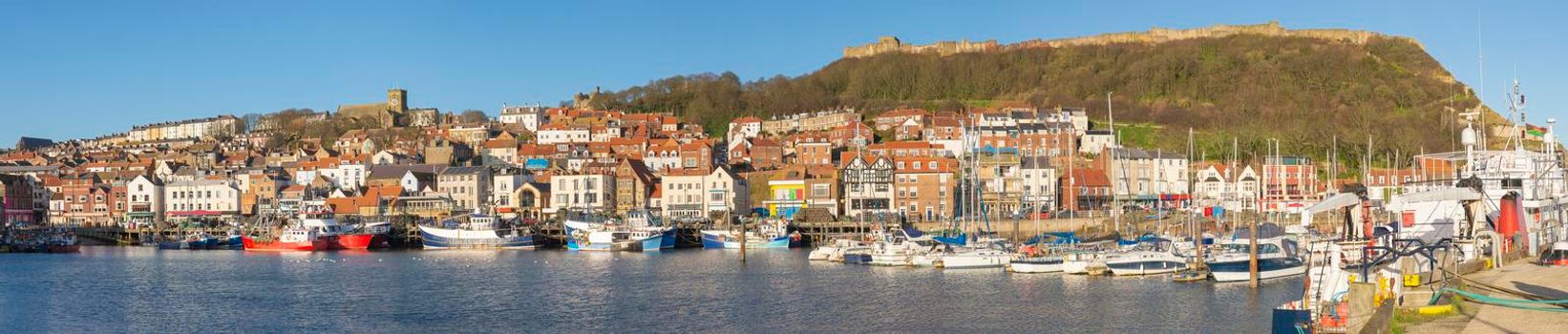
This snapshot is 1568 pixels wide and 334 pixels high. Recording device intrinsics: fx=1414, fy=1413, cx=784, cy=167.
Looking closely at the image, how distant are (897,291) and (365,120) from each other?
97.6 m

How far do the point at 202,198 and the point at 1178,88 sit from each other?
208 ft

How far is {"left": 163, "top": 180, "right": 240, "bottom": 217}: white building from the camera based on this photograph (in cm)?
8131

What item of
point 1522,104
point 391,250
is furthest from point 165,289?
point 1522,104

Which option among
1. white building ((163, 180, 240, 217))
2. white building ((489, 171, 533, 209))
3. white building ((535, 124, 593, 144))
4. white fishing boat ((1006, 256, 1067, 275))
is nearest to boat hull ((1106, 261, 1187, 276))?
white fishing boat ((1006, 256, 1067, 275))

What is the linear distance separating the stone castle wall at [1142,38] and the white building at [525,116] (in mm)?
28945

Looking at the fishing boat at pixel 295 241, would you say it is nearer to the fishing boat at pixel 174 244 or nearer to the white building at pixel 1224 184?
the fishing boat at pixel 174 244

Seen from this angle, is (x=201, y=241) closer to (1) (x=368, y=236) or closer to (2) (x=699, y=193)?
(1) (x=368, y=236)

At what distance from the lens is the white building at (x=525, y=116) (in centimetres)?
10881

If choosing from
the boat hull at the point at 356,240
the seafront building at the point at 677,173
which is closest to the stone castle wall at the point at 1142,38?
the seafront building at the point at 677,173

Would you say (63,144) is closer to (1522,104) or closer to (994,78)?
(994,78)

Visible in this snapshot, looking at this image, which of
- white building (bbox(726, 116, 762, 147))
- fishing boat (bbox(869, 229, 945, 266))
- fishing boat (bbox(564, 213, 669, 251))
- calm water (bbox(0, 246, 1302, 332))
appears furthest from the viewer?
white building (bbox(726, 116, 762, 147))

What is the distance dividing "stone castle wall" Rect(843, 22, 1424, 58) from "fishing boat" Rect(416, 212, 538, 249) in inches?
2408

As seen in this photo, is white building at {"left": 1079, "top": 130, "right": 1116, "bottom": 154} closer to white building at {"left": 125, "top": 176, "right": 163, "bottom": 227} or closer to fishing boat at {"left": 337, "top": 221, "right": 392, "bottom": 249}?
fishing boat at {"left": 337, "top": 221, "right": 392, "bottom": 249}

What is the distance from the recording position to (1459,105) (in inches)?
Answer: 3410
